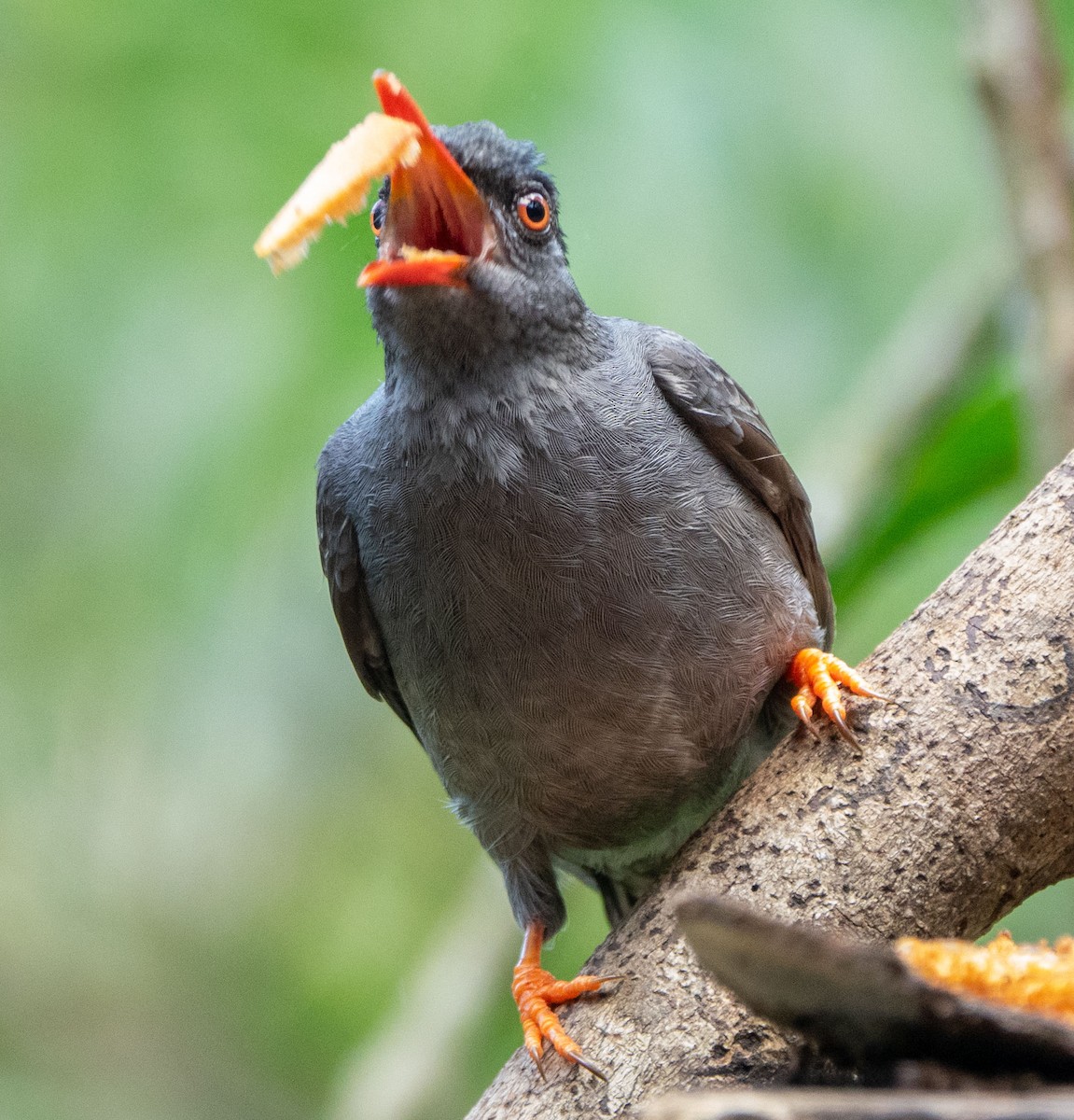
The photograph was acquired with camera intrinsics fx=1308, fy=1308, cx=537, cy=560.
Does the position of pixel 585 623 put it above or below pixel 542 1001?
above

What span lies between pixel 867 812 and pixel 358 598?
185cm

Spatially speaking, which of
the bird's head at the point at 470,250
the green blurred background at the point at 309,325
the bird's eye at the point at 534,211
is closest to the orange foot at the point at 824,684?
the bird's head at the point at 470,250

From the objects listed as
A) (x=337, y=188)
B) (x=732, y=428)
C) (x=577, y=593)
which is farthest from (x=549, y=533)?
(x=337, y=188)

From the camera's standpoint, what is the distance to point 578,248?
6.34m

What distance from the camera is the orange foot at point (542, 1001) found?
9.34ft

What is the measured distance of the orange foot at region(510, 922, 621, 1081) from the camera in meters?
2.85

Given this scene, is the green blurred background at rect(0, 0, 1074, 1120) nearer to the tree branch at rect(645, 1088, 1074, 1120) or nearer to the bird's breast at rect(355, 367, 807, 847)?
the bird's breast at rect(355, 367, 807, 847)

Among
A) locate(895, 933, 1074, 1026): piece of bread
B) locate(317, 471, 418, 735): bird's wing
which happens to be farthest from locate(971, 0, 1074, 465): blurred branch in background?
locate(895, 933, 1074, 1026): piece of bread

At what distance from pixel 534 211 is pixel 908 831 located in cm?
197

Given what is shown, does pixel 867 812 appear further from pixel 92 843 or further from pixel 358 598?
pixel 92 843

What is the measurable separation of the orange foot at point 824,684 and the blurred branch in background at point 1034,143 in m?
2.07

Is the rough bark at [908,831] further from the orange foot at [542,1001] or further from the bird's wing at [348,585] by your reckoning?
the bird's wing at [348,585]

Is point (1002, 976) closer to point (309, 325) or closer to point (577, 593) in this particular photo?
point (577, 593)

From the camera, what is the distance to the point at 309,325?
6078 mm
